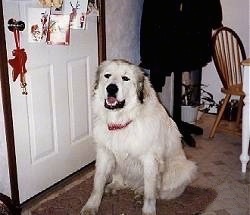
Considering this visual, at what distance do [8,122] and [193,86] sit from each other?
2.31 meters

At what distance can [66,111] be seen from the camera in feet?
8.72

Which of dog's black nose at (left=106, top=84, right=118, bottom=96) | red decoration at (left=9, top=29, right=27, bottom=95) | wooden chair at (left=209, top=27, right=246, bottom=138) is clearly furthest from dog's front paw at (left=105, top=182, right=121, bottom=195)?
wooden chair at (left=209, top=27, right=246, bottom=138)

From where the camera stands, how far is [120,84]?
81.6 inches

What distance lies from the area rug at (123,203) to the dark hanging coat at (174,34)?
937 millimetres

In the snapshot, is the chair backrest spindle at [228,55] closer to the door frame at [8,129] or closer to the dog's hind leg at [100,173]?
the dog's hind leg at [100,173]

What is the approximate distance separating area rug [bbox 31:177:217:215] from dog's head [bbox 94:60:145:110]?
63cm

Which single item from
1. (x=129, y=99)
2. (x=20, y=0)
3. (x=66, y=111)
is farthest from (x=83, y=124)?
(x=20, y=0)

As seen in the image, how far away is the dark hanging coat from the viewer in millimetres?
2922

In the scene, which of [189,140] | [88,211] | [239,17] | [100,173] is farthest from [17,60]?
[239,17]

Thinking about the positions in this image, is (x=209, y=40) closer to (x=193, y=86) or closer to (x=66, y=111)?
(x=193, y=86)

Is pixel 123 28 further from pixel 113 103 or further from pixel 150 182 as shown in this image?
pixel 150 182

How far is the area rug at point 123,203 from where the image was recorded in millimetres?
2314

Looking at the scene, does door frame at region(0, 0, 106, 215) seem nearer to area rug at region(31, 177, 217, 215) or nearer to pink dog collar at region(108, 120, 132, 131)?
area rug at region(31, 177, 217, 215)

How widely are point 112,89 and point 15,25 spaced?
625 mm
